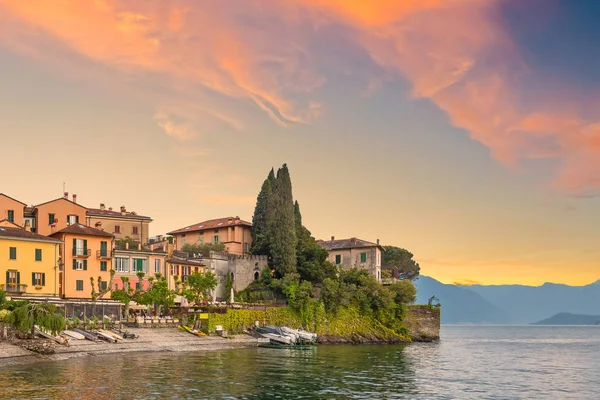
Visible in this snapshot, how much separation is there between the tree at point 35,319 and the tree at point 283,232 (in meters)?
43.9

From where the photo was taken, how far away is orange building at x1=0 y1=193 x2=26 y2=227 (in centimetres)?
8712

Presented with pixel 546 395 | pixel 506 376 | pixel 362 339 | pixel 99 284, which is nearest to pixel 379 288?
pixel 362 339

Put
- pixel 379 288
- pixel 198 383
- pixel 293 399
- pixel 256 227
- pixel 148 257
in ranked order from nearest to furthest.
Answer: pixel 293 399 → pixel 198 383 → pixel 148 257 → pixel 379 288 → pixel 256 227

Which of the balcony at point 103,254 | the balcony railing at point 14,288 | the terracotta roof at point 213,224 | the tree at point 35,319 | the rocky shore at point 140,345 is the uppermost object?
the terracotta roof at point 213,224

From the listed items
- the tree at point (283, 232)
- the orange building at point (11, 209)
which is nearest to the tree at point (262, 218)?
the tree at point (283, 232)

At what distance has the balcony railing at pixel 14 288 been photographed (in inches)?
2783

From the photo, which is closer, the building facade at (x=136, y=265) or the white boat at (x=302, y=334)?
the white boat at (x=302, y=334)

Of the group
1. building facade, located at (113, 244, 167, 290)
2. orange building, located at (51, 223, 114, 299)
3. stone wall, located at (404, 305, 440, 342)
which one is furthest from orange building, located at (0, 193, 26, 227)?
stone wall, located at (404, 305, 440, 342)

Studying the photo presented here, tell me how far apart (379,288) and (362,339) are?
873 centimetres

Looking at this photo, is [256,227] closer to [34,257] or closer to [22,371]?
[34,257]

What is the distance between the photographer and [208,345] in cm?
7225

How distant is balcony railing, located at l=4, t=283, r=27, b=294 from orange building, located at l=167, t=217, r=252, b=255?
140 feet

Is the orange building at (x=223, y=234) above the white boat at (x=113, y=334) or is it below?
above

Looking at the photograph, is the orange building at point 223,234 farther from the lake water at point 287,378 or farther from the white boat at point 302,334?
the lake water at point 287,378
